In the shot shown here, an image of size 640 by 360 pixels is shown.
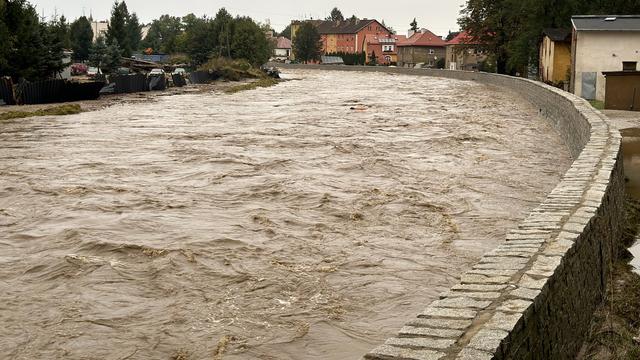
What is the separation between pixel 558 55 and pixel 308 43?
84627mm

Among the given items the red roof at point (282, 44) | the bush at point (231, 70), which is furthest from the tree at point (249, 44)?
the red roof at point (282, 44)

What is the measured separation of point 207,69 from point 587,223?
193 ft

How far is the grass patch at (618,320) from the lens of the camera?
661 cm

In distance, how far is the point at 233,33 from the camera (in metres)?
79.4

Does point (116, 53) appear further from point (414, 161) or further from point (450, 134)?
point (414, 161)

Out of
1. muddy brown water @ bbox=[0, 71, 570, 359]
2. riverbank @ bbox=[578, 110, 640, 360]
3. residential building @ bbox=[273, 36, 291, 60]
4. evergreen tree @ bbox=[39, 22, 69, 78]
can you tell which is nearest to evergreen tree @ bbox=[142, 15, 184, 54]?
residential building @ bbox=[273, 36, 291, 60]

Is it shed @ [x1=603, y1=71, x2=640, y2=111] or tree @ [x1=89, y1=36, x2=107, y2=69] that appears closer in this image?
shed @ [x1=603, y1=71, x2=640, y2=111]

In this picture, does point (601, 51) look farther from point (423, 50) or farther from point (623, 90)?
point (423, 50)

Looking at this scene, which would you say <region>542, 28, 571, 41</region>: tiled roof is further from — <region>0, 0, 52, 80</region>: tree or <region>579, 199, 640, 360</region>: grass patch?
<region>579, 199, 640, 360</region>: grass patch

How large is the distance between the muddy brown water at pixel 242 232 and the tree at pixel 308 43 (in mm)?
102428

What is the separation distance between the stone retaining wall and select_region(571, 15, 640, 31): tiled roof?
88.7ft

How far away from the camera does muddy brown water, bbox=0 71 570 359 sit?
7.28 meters

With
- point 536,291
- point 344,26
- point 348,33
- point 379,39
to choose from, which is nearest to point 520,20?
point 536,291

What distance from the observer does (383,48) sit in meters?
147
